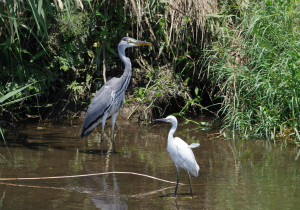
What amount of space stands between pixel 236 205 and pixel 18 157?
125 inches

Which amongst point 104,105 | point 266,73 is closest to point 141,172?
point 104,105

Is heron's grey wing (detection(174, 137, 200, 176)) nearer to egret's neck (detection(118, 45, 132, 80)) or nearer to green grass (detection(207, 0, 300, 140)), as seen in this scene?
green grass (detection(207, 0, 300, 140))

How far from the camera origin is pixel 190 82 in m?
9.12

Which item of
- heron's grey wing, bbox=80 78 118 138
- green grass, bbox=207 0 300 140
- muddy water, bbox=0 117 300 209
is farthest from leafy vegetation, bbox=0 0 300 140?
heron's grey wing, bbox=80 78 118 138

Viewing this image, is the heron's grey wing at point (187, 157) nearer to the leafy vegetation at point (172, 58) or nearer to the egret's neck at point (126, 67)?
the leafy vegetation at point (172, 58)

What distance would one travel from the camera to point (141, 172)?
5.57 m

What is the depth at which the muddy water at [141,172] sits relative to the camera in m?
4.44

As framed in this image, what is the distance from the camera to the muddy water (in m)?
4.44

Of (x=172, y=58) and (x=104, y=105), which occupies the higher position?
(x=172, y=58)

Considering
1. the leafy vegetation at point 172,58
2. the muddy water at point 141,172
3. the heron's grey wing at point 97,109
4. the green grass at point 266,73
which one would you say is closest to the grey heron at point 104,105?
the heron's grey wing at point 97,109

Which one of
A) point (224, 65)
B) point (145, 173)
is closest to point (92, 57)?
point (224, 65)

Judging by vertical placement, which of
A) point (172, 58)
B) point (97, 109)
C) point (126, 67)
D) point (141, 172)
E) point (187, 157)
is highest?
point (126, 67)

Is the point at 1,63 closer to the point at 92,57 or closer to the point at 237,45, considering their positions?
the point at 92,57

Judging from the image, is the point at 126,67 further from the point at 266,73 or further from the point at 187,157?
the point at 187,157
